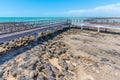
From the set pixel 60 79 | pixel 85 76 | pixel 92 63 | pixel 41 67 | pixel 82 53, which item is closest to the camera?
pixel 60 79

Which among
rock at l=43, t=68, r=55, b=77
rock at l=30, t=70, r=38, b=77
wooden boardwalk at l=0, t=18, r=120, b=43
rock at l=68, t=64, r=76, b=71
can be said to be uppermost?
wooden boardwalk at l=0, t=18, r=120, b=43

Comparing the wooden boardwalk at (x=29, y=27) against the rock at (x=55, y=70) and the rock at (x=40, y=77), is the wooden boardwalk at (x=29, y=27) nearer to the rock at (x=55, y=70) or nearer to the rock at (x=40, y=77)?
the rock at (x=55, y=70)

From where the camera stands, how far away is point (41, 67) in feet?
23.9

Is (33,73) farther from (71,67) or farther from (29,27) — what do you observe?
(29,27)

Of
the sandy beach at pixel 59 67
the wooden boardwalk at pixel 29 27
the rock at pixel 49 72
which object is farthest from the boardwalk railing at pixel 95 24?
the rock at pixel 49 72

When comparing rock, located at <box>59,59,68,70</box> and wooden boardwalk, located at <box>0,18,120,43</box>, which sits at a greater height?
wooden boardwalk, located at <box>0,18,120,43</box>

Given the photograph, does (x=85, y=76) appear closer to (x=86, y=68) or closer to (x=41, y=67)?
(x=86, y=68)

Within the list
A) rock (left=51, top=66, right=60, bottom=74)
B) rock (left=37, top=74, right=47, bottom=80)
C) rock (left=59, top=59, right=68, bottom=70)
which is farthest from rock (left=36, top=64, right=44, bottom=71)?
rock (left=59, top=59, right=68, bottom=70)

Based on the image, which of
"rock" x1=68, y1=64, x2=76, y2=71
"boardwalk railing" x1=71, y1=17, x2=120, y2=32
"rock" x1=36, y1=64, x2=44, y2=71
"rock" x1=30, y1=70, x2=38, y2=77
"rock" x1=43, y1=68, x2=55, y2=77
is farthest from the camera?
"boardwalk railing" x1=71, y1=17, x2=120, y2=32

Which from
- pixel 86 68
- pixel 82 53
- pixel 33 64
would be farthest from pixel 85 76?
pixel 82 53

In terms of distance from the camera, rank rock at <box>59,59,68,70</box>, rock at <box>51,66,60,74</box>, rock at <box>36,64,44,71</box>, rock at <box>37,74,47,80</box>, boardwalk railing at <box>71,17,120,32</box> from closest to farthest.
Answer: rock at <box>37,74,47,80</box> < rock at <box>51,66,60,74</box> < rock at <box>36,64,44,71</box> < rock at <box>59,59,68,70</box> < boardwalk railing at <box>71,17,120,32</box>

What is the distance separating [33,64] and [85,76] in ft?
9.76

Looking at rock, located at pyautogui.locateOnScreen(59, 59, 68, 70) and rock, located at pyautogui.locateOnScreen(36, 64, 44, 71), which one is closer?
rock, located at pyautogui.locateOnScreen(36, 64, 44, 71)

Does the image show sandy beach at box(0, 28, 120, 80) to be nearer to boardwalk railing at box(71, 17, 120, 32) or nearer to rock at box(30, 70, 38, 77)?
rock at box(30, 70, 38, 77)
